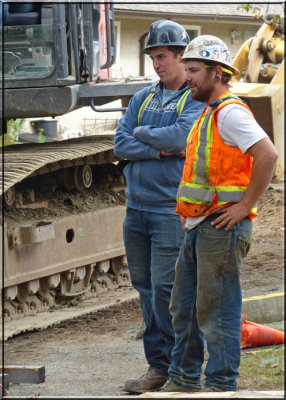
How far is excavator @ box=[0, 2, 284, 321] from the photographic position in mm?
7109

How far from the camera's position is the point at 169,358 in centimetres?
504

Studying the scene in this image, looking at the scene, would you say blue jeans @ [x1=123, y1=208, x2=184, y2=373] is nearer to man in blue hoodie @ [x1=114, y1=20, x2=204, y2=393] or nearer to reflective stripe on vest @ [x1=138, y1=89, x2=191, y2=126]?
man in blue hoodie @ [x1=114, y1=20, x2=204, y2=393]

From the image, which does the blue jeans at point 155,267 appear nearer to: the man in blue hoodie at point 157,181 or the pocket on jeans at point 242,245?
the man in blue hoodie at point 157,181

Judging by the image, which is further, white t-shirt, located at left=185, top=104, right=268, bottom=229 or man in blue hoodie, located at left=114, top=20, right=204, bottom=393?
man in blue hoodie, located at left=114, top=20, right=204, bottom=393

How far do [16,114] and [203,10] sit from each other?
13.9 m

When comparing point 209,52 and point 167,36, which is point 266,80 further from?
point 209,52

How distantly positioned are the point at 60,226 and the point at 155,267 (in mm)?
3210

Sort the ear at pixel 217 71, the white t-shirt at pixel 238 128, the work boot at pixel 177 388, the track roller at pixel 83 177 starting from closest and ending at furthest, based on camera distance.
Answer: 1. the white t-shirt at pixel 238 128
2. the ear at pixel 217 71
3. the work boot at pixel 177 388
4. the track roller at pixel 83 177

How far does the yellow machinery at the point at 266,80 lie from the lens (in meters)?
10.8

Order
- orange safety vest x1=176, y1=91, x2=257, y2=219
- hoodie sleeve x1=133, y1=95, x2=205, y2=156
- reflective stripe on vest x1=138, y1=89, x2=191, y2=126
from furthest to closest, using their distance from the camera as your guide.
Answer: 1. reflective stripe on vest x1=138, y1=89, x2=191, y2=126
2. hoodie sleeve x1=133, y1=95, x2=205, y2=156
3. orange safety vest x1=176, y1=91, x2=257, y2=219

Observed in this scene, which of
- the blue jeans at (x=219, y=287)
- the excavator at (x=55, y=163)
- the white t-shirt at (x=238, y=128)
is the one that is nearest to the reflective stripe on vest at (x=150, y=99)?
the white t-shirt at (x=238, y=128)

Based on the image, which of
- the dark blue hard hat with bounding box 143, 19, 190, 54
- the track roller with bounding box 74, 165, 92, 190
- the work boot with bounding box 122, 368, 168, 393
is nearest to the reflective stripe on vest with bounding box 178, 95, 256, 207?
the dark blue hard hat with bounding box 143, 19, 190, 54

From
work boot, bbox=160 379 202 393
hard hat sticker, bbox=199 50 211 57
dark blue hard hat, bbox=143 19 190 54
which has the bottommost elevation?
work boot, bbox=160 379 202 393

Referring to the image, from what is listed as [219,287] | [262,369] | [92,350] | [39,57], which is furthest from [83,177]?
[219,287]
